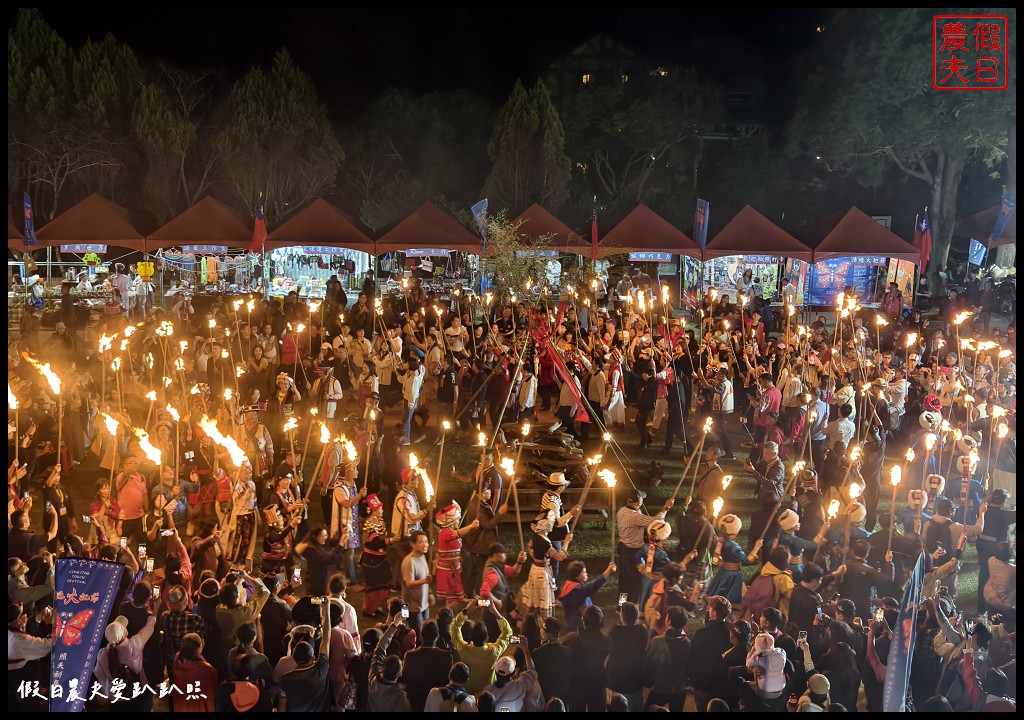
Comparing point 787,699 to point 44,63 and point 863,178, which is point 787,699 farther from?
point 44,63

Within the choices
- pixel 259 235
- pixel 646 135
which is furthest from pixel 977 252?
pixel 259 235

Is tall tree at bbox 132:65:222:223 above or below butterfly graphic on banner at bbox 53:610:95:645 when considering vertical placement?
above

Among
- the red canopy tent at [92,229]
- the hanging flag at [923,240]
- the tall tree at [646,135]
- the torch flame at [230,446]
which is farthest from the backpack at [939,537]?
the tall tree at [646,135]

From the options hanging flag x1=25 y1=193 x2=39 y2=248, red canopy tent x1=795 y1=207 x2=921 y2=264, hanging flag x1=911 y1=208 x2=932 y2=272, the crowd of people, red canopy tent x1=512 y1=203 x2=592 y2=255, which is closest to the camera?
the crowd of people

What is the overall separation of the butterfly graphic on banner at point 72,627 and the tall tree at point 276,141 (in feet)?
108

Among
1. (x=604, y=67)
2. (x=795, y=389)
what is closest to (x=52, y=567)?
(x=795, y=389)

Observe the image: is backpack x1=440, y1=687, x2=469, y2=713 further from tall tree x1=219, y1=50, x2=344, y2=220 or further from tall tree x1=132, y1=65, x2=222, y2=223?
tall tree x1=219, y1=50, x2=344, y2=220

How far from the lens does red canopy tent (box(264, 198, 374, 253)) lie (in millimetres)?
20812

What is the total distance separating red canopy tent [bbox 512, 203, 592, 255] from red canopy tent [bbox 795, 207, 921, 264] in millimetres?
5544

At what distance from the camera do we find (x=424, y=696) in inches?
249

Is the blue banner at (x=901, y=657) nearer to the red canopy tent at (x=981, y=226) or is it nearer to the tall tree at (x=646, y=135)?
the red canopy tent at (x=981, y=226)

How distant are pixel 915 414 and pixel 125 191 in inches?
1271

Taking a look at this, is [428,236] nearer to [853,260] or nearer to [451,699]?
[853,260]

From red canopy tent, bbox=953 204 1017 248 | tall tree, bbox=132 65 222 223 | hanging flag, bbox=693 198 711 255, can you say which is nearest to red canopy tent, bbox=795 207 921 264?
hanging flag, bbox=693 198 711 255
